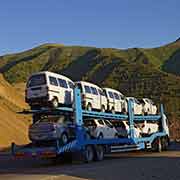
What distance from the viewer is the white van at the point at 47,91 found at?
21281 mm

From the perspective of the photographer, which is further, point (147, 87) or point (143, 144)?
point (147, 87)

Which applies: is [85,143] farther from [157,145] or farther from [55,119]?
[157,145]

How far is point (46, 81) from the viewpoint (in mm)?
21406

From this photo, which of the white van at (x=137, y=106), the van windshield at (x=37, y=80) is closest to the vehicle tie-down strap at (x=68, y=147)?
the van windshield at (x=37, y=80)

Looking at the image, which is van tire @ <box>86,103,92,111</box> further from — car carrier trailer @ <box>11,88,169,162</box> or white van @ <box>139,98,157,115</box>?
white van @ <box>139,98,157,115</box>

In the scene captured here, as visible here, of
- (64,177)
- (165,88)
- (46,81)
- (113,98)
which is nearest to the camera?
(64,177)

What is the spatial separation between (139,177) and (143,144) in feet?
42.7

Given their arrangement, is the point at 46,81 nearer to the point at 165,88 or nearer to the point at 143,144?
the point at 143,144

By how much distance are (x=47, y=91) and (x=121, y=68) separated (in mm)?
86861

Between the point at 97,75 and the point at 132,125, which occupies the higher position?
the point at 97,75

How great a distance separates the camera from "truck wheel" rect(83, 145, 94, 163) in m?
22.1

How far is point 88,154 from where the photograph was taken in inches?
880

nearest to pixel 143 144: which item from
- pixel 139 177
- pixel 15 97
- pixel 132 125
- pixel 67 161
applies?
pixel 132 125

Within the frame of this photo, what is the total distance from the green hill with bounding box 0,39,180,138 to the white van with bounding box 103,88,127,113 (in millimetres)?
46265
